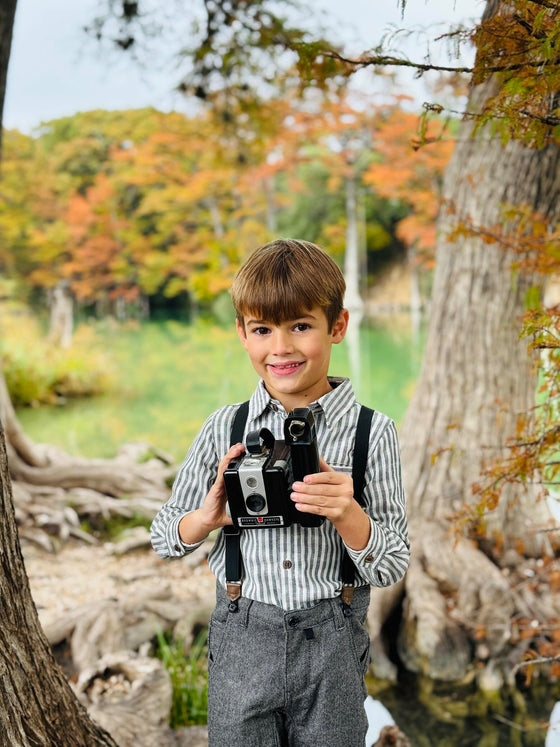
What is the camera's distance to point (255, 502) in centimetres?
109

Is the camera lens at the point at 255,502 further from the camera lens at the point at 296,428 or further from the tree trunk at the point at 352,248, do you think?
the tree trunk at the point at 352,248

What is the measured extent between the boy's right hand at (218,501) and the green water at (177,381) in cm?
562

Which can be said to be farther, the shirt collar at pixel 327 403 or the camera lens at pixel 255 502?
the shirt collar at pixel 327 403

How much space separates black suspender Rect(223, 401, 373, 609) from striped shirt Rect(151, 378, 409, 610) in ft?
0.03

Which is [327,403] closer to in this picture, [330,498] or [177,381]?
[330,498]

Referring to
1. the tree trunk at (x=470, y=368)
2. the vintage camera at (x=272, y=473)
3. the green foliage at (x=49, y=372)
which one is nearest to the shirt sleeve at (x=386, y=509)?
the vintage camera at (x=272, y=473)

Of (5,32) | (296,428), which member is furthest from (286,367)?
(5,32)

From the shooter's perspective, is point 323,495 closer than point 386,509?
Yes

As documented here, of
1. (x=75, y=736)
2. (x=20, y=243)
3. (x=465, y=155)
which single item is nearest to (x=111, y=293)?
(x=20, y=243)

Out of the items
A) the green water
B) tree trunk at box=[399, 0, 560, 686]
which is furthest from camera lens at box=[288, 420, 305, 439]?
the green water

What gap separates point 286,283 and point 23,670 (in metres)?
0.73

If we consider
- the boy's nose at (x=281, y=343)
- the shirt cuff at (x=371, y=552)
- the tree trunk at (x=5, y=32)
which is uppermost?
the tree trunk at (x=5, y=32)

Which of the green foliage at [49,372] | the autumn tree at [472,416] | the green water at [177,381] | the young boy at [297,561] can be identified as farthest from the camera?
the green foliage at [49,372]

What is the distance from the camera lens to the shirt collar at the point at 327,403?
1.21m
